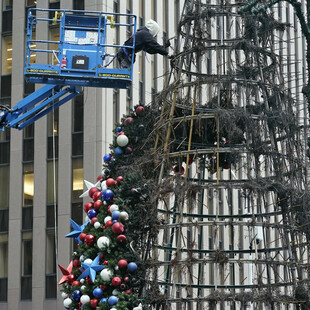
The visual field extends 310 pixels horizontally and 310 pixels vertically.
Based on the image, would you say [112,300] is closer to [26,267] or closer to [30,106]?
[30,106]

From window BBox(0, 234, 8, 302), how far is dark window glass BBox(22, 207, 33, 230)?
1.23 meters

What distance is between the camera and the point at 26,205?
145 feet

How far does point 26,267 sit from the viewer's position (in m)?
44.0

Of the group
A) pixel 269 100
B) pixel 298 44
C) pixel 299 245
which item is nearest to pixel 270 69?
pixel 269 100

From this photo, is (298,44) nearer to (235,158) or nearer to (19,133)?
(19,133)

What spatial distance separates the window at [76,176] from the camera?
42719 mm

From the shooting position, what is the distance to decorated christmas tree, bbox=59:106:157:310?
65.3 feet

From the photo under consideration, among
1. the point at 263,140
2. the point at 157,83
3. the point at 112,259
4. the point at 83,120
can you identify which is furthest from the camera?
the point at 157,83

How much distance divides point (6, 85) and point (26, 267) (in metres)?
9.36

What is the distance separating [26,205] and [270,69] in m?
24.2

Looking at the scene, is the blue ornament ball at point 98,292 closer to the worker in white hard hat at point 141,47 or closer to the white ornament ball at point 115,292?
the white ornament ball at point 115,292

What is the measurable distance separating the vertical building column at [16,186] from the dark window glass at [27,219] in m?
0.21

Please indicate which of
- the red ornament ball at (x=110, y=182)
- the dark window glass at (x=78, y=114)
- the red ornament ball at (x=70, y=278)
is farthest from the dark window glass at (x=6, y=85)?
the red ornament ball at (x=70, y=278)

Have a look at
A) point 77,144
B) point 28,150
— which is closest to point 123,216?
point 77,144
